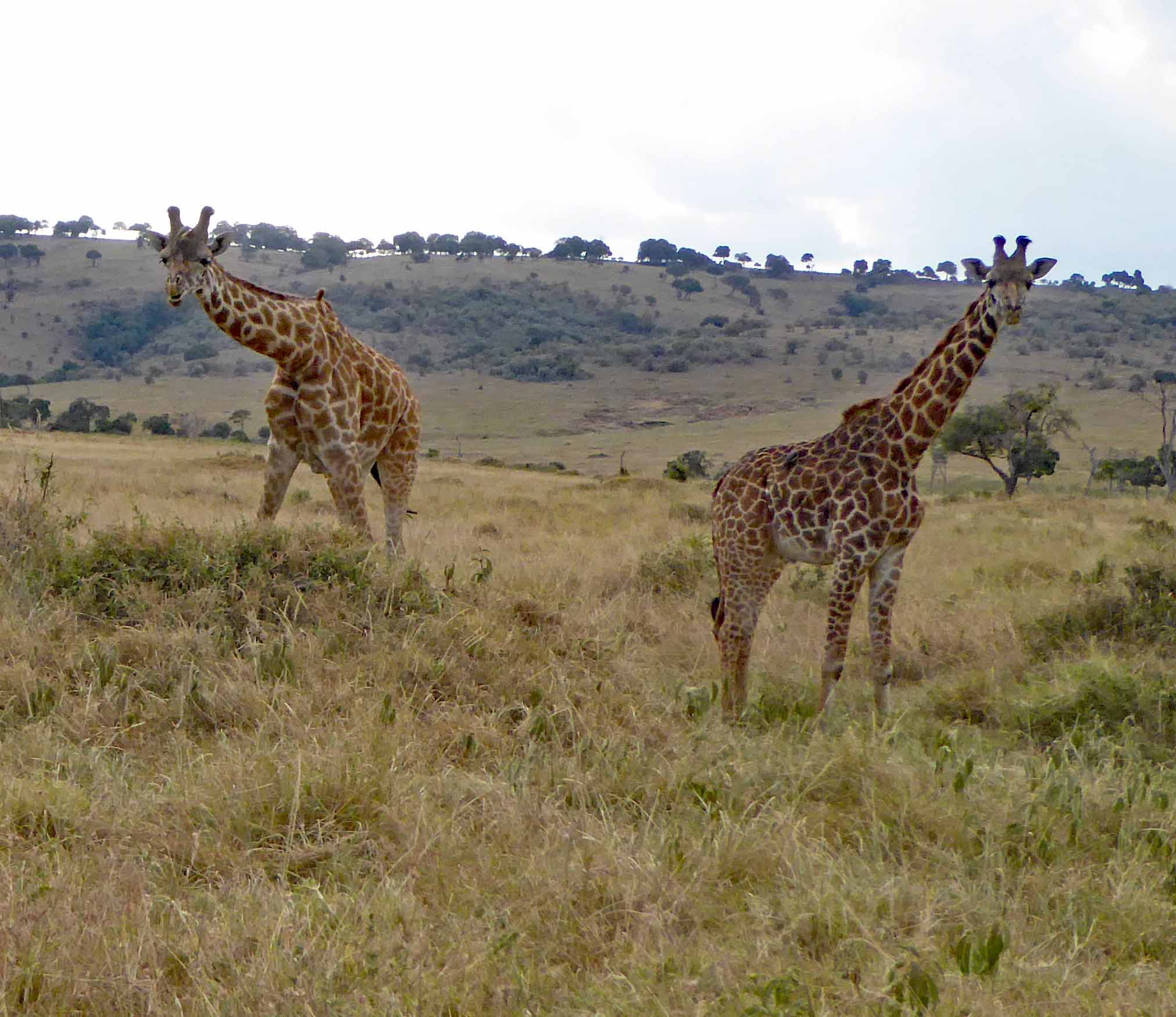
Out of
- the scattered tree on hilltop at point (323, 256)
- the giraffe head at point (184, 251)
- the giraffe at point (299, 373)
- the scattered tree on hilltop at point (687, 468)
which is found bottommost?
the scattered tree on hilltop at point (687, 468)

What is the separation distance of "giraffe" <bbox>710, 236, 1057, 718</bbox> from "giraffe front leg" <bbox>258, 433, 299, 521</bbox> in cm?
312

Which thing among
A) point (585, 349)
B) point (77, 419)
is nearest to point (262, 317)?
point (77, 419)

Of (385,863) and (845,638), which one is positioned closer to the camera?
(385,863)

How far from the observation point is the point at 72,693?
5055 mm

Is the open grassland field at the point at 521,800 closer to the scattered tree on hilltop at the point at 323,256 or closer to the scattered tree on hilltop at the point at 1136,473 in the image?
the scattered tree on hilltop at the point at 1136,473

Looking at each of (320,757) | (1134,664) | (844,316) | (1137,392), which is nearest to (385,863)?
(320,757)

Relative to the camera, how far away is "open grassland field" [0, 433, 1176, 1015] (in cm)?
300

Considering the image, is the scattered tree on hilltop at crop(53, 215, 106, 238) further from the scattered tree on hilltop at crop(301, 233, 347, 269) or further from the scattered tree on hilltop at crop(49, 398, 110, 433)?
the scattered tree on hilltop at crop(49, 398, 110, 433)

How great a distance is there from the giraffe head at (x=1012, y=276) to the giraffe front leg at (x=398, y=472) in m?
4.74

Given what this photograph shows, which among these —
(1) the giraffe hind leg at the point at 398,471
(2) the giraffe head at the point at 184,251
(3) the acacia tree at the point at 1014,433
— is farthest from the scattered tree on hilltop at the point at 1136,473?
(2) the giraffe head at the point at 184,251

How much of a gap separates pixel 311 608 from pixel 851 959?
356cm

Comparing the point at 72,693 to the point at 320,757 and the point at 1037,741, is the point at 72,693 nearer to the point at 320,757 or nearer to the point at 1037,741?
the point at 320,757

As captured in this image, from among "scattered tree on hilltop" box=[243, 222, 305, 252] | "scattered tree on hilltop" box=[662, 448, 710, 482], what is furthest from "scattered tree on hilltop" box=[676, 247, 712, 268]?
"scattered tree on hilltop" box=[662, 448, 710, 482]

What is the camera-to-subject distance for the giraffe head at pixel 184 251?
699cm
